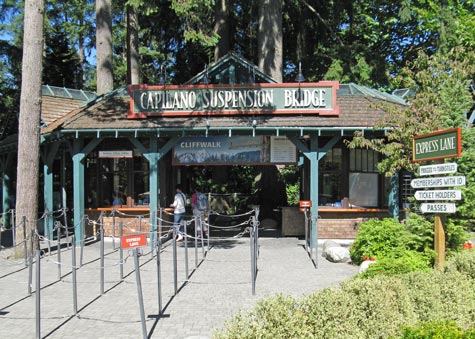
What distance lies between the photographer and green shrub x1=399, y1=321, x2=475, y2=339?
4.79 metres

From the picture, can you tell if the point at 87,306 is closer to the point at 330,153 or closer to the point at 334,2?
the point at 330,153

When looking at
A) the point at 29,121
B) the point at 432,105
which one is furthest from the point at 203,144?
the point at 432,105

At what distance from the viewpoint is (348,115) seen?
14.6 m

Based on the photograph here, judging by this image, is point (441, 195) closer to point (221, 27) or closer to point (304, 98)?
point (304, 98)

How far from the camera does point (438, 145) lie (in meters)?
7.84

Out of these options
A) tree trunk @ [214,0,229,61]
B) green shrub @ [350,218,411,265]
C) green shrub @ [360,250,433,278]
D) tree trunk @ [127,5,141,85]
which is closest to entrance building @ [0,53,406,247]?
green shrub @ [350,218,411,265]

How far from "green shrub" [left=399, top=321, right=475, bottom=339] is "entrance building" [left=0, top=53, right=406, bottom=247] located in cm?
890

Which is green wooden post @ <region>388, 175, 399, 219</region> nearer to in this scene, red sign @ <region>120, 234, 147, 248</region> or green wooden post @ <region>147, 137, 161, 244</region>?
green wooden post @ <region>147, 137, 161, 244</region>

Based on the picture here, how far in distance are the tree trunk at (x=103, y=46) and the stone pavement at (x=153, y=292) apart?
9011 millimetres

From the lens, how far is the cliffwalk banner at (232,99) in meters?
14.8

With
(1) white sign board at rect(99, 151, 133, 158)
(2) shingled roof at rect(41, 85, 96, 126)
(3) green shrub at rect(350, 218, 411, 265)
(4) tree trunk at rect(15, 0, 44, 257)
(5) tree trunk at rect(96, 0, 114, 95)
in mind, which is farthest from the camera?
(5) tree trunk at rect(96, 0, 114, 95)

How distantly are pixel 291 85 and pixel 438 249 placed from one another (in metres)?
7.77

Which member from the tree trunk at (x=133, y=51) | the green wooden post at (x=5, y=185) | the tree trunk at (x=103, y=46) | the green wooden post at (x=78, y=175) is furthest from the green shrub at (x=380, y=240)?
the green wooden post at (x=5, y=185)

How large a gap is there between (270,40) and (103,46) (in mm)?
7002
